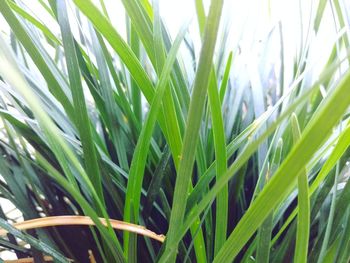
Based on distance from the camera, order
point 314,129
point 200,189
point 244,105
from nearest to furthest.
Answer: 1. point 314,129
2. point 200,189
3. point 244,105

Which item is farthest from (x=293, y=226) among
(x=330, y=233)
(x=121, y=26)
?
(x=121, y=26)

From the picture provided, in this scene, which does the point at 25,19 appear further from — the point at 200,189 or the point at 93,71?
the point at 200,189

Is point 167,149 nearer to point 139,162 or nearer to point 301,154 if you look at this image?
point 139,162

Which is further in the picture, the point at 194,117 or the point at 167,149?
the point at 167,149

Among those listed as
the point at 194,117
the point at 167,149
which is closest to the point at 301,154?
the point at 194,117

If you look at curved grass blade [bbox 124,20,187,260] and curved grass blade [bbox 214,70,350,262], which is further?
curved grass blade [bbox 124,20,187,260]

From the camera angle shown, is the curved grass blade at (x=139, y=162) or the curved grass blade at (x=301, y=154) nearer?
the curved grass blade at (x=301, y=154)

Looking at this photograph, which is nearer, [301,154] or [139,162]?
[301,154]

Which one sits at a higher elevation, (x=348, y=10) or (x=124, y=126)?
(x=348, y=10)
